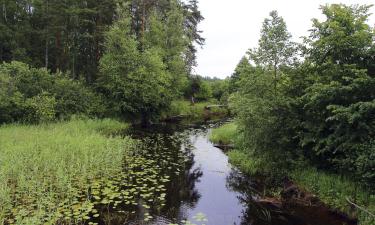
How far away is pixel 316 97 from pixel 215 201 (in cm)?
516

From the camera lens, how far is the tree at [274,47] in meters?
11.8

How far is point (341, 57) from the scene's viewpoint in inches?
412

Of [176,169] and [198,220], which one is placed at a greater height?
[176,169]

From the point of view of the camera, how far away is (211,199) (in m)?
10.9

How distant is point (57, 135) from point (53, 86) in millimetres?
9231

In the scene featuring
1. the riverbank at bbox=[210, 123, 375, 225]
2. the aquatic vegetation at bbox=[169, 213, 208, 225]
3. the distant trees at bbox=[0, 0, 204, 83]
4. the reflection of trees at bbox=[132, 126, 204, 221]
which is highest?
the distant trees at bbox=[0, 0, 204, 83]

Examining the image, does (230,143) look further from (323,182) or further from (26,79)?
(26,79)

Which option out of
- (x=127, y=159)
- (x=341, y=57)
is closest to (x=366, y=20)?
(x=341, y=57)

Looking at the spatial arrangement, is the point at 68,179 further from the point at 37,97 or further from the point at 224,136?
the point at 224,136

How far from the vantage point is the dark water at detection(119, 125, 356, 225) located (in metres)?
8.95

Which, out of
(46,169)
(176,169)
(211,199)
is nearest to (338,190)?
(211,199)

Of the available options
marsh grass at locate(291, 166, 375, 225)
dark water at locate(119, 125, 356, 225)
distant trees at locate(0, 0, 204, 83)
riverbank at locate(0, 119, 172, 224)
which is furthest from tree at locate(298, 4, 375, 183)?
distant trees at locate(0, 0, 204, 83)

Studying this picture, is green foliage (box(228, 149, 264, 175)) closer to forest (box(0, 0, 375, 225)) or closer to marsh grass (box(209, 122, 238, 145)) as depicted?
forest (box(0, 0, 375, 225))

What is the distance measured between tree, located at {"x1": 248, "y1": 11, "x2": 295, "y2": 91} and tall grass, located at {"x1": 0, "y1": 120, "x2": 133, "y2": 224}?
770 cm
